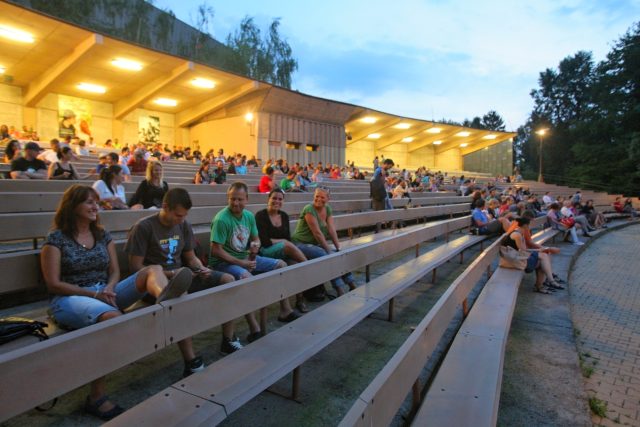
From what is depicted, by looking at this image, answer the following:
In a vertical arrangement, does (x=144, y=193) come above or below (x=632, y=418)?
above

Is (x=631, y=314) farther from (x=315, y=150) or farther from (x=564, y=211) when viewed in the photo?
(x=315, y=150)

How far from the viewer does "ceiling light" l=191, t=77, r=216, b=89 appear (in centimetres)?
1884

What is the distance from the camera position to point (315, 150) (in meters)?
25.7

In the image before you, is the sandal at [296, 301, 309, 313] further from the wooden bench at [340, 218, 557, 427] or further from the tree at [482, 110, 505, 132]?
the tree at [482, 110, 505, 132]

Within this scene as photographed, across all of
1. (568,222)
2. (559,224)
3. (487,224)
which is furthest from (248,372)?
(568,222)

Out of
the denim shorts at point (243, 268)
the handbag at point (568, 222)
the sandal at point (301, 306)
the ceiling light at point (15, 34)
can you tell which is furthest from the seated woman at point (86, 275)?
the ceiling light at point (15, 34)

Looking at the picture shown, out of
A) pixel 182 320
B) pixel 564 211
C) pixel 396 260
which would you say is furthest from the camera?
pixel 564 211

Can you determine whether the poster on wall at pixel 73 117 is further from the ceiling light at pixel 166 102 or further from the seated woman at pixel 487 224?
the seated woman at pixel 487 224

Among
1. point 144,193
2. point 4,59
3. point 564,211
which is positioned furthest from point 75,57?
point 564,211

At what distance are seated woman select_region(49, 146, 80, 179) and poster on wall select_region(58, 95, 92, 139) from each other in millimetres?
14846

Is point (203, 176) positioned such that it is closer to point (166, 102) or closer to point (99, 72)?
point (99, 72)

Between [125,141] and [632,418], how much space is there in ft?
76.2

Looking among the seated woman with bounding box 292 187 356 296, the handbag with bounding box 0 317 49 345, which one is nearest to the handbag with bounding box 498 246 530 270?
the seated woman with bounding box 292 187 356 296

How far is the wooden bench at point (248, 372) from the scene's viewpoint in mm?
1713
